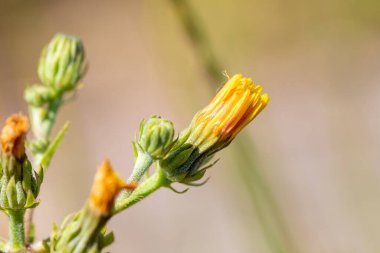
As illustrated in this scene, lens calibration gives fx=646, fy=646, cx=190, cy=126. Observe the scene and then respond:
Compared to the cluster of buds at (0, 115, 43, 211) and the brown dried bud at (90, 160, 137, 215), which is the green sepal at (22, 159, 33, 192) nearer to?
the cluster of buds at (0, 115, 43, 211)

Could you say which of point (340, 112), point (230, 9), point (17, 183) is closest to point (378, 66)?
point (230, 9)

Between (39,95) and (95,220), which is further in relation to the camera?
(39,95)

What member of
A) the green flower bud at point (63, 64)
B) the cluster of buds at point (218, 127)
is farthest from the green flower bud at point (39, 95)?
the cluster of buds at point (218, 127)

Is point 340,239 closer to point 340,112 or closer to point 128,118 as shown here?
point 340,112

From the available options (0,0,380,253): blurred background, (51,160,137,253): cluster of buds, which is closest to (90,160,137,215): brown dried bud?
(51,160,137,253): cluster of buds

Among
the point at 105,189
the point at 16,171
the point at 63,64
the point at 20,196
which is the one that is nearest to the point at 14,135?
the point at 16,171

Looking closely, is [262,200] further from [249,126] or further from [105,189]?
[249,126]
